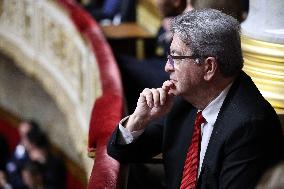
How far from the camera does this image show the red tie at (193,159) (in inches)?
82.7

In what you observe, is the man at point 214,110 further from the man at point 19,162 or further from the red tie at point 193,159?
the man at point 19,162

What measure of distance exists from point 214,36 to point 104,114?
98 centimetres

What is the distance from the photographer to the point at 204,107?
2074 mm

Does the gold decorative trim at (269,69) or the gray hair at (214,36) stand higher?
the gray hair at (214,36)

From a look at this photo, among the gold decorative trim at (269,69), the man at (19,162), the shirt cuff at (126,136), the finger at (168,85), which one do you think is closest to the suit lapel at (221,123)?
the finger at (168,85)

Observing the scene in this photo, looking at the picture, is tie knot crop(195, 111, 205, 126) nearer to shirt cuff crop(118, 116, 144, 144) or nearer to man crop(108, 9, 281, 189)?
man crop(108, 9, 281, 189)

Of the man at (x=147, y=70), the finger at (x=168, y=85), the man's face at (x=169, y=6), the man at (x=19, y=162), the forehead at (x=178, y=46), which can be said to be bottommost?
the man at (x=19, y=162)

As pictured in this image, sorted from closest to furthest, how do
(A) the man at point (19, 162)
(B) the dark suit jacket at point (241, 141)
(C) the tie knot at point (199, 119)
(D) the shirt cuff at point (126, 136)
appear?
1. (B) the dark suit jacket at point (241, 141)
2. (C) the tie knot at point (199, 119)
3. (D) the shirt cuff at point (126, 136)
4. (A) the man at point (19, 162)

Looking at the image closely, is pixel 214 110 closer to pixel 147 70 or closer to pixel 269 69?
pixel 269 69

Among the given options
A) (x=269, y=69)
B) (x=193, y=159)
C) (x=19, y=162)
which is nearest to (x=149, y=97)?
(x=193, y=159)

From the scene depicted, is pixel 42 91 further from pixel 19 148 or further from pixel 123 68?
pixel 123 68

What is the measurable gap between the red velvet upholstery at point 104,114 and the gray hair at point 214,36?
0.54 meters

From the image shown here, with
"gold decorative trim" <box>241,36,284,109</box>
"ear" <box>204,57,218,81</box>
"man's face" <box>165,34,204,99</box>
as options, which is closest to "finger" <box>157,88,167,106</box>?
"man's face" <box>165,34,204,99</box>

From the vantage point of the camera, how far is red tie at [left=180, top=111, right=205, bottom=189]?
2100mm
